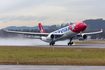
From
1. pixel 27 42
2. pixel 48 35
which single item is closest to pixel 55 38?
pixel 48 35

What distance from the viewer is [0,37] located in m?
78.4

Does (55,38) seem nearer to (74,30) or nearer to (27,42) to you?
(74,30)

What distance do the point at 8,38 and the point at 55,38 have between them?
23488mm

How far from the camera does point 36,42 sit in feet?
240

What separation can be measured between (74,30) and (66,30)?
3020 millimetres
